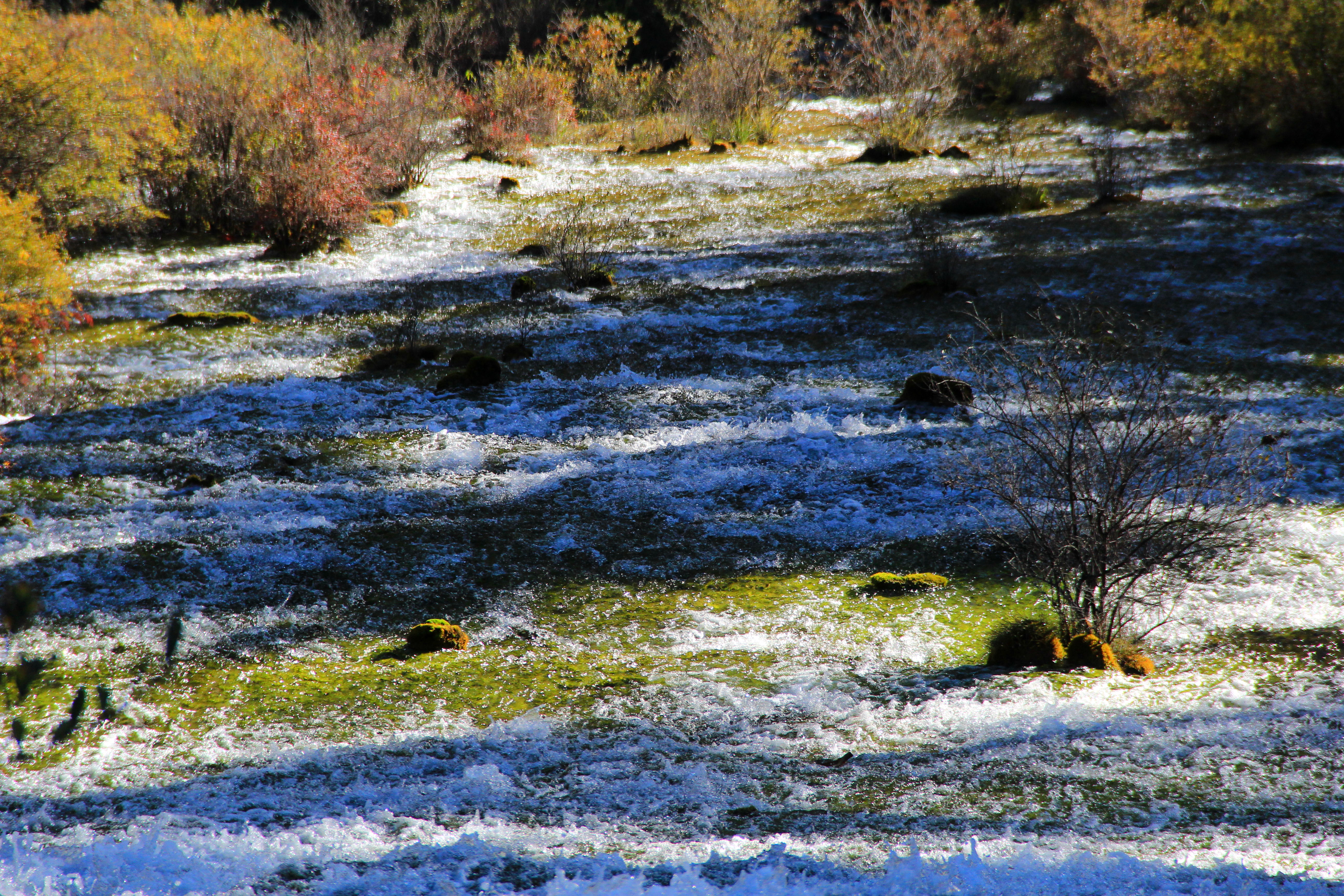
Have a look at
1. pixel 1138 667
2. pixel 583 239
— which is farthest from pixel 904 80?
pixel 1138 667

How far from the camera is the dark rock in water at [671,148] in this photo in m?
18.2


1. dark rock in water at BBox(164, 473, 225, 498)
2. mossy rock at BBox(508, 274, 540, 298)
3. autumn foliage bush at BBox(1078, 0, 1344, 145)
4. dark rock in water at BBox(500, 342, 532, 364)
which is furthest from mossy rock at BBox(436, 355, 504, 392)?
autumn foliage bush at BBox(1078, 0, 1344, 145)

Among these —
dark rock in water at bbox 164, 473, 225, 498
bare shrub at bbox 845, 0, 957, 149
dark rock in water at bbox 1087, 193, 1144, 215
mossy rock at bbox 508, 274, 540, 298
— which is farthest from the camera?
bare shrub at bbox 845, 0, 957, 149

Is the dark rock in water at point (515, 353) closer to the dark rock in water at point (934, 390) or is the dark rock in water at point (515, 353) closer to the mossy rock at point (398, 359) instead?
the mossy rock at point (398, 359)

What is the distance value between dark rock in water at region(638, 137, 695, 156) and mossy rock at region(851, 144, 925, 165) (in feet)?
12.0

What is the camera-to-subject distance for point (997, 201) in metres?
12.2

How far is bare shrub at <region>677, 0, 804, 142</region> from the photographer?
1880cm

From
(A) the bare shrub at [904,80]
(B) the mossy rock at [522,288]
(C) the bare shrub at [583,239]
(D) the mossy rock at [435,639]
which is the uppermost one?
(A) the bare shrub at [904,80]

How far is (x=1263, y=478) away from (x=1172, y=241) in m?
5.62

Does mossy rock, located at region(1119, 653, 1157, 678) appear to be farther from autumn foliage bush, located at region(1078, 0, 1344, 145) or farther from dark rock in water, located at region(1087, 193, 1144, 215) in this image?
autumn foliage bush, located at region(1078, 0, 1344, 145)

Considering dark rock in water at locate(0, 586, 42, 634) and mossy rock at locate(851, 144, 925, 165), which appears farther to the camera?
mossy rock at locate(851, 144, 925, 165)

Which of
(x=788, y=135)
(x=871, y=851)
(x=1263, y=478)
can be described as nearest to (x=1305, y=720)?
(x=871, y=851)

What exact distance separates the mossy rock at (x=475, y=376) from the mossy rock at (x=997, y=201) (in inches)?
301

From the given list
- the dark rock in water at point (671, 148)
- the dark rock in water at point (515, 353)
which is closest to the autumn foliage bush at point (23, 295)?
the dark rock in water at point (515, 353)
